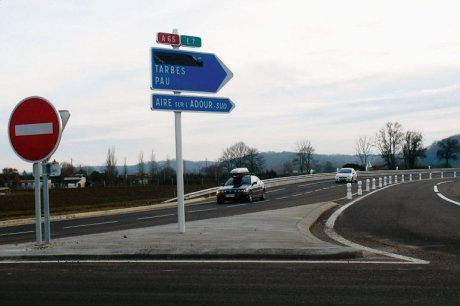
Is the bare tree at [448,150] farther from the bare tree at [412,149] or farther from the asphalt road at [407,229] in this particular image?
the asphalt road at [407,229]

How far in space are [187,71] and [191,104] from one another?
0.71 m

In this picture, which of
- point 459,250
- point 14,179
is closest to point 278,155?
point 14,179

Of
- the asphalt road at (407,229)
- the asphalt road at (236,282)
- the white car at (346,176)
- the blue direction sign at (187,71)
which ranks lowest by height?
the asphalt road at (407,229)

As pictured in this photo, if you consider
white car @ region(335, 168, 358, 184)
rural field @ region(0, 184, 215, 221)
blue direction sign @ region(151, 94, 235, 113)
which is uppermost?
blue direction sign @ region(151, 94, 235, 113)

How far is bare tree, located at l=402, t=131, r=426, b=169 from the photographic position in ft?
383

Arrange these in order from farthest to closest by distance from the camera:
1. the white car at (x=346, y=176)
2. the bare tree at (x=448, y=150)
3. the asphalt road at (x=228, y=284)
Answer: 1. the bare tree at (x=448, y=150)
2. the white car at (x=346, y=176)
3. the asphalt road at (x=228, y=284)

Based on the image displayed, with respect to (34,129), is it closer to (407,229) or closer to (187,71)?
(187,71)

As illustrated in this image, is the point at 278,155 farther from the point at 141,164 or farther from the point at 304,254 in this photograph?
the point at 304,254

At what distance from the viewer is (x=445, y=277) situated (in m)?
6.54

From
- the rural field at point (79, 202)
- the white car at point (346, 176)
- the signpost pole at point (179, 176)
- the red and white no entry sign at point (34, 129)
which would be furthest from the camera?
the white car at point (346, 176)

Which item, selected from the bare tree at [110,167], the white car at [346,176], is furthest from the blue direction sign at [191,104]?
the bare tree at [110,167]

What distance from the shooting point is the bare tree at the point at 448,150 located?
115m

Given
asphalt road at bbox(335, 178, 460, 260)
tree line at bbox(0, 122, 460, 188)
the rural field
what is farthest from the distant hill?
asphalt road at bbox(335, 178, 460, 260)

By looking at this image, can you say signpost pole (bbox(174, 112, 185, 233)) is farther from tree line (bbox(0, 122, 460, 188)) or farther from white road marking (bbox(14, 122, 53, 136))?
tree line (bbox(0, 122, 460, 188))
